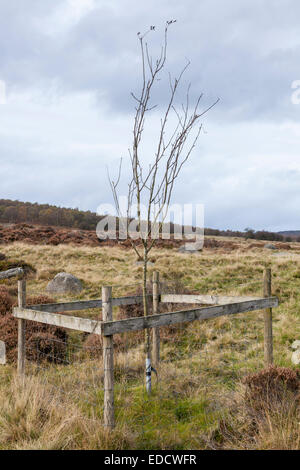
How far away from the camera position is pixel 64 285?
1636 cm

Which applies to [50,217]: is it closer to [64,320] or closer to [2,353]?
[2,353]

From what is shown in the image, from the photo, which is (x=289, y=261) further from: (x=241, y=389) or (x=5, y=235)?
(x=5, y=235)

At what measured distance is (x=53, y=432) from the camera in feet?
14.6

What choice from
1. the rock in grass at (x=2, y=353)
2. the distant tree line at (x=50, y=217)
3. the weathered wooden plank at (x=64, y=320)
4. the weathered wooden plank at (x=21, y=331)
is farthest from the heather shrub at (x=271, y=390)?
the distant tree line at (x=50, y=217)

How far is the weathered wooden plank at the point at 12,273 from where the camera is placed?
18191mm

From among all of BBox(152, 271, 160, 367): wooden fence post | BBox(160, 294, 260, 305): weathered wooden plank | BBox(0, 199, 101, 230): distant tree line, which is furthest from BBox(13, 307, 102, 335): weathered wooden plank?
BBox(0, 199, 101, 230): distant tree line

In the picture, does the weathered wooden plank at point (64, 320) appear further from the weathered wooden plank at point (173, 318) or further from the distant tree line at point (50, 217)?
the distant tree line at point (50, 217)

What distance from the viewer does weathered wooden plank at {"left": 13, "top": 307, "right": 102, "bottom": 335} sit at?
4.61 m

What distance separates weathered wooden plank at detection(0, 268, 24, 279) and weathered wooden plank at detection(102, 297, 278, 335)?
1398 cm

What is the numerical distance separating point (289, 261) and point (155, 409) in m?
16.0

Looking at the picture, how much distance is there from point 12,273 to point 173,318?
1482cm

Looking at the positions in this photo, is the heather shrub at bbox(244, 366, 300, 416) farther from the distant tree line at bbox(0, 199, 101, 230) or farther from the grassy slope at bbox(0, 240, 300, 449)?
the distant tree line at bbox(0, 199, 101, 230)

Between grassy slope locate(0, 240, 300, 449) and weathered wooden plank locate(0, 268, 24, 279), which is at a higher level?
weathered wooden plank locate(0, 268, 24, 279)

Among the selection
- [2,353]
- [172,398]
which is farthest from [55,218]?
[172,398]
